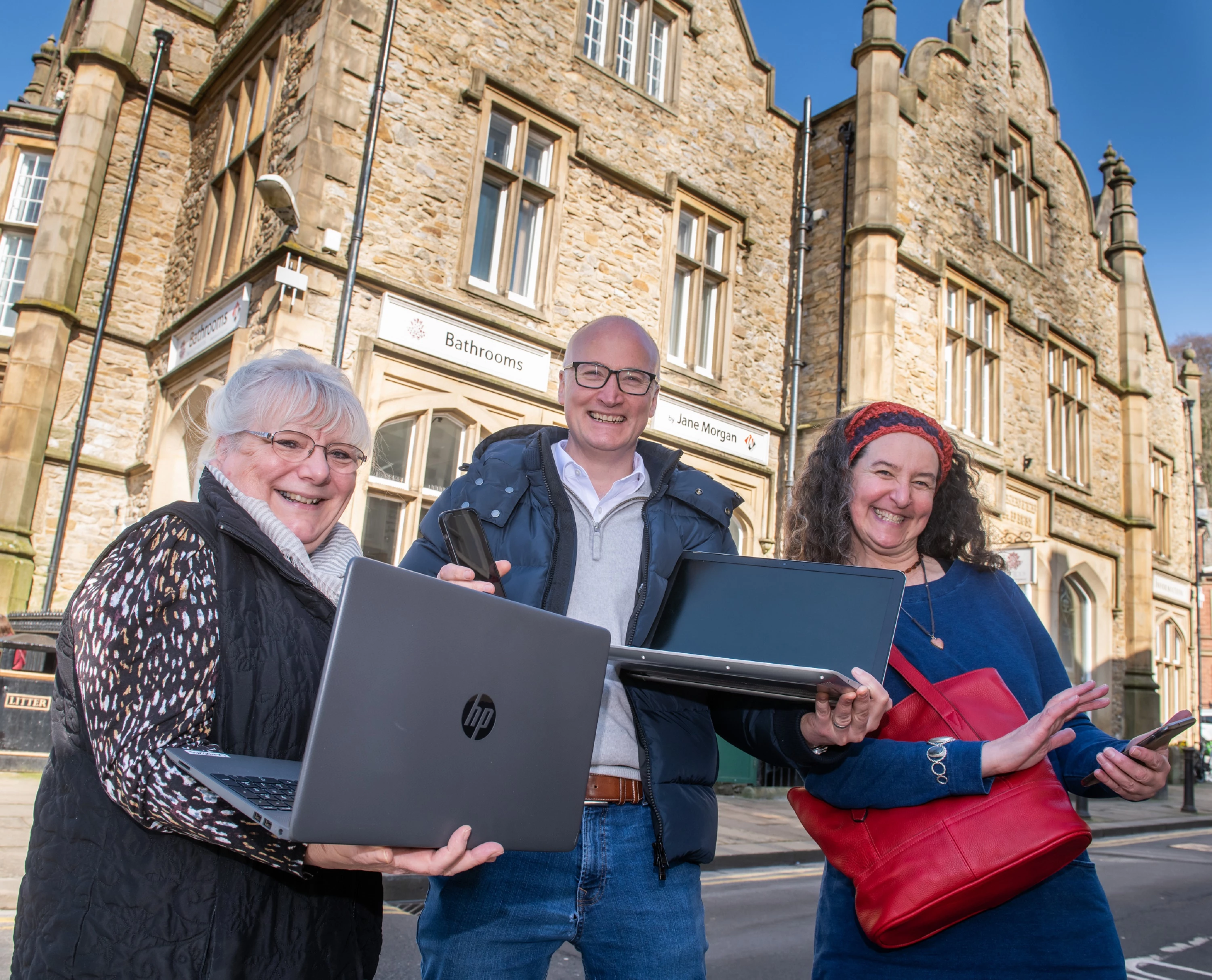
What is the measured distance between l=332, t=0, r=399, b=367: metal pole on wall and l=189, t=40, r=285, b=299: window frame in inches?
53.5

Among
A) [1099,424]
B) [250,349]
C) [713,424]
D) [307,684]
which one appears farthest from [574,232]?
[1099,424]

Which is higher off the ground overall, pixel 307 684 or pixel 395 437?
pixel 395 437

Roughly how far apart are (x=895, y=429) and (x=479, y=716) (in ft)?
4.21

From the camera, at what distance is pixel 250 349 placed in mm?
7996

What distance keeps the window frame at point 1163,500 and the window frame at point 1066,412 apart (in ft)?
12.6

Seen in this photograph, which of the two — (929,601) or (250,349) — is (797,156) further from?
(929,601)

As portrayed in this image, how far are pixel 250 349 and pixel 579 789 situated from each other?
7.55 meters

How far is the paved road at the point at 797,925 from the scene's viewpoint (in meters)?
4.16

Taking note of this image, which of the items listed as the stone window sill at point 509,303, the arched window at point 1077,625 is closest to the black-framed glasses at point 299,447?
the stone window sill at point 509,303

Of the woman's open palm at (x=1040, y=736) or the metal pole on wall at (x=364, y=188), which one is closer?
the woman's open palm at (x=1040, y=736)

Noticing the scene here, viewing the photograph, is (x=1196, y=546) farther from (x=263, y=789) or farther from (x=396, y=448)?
(x=263, y=789)

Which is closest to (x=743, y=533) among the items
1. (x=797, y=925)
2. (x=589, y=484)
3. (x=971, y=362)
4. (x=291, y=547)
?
(x=971, y=362)

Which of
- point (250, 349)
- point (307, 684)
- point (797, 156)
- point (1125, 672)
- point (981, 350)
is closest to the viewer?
point (307, 684)

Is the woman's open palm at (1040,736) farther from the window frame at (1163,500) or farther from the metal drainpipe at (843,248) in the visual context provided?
the window frame at (1163,500)
